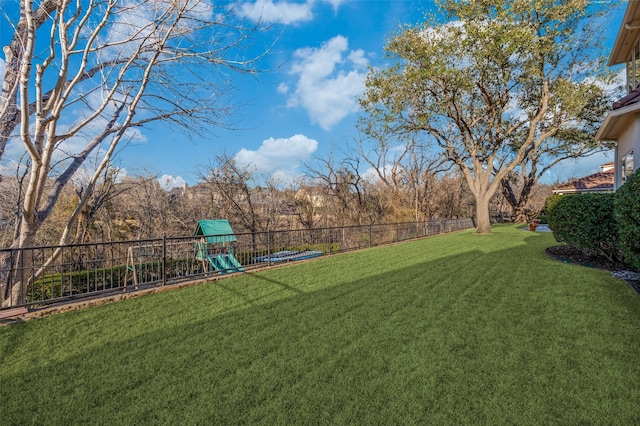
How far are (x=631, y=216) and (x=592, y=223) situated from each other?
240 cm

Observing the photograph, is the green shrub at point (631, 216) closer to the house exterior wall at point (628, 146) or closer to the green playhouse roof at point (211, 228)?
the house exterior wall at point (628, 146)

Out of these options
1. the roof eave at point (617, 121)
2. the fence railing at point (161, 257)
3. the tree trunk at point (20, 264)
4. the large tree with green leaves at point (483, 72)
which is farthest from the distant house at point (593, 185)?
the tree trunk at point (20, 264)

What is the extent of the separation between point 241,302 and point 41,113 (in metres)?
3.94

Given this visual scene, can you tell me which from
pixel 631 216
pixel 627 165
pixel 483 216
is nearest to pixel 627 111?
pixel 627 165

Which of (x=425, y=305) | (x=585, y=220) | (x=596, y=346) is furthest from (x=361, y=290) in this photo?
(x=585, y=220)

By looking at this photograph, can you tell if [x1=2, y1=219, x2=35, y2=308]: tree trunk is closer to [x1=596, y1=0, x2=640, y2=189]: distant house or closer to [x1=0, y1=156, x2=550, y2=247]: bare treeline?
[x1=0, y1=156, x2=550, y2=247]: bare treeline

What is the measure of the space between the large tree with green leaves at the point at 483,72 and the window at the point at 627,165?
5.49 metres

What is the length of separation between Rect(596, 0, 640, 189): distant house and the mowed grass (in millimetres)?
3939

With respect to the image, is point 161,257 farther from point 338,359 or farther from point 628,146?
point 628,146

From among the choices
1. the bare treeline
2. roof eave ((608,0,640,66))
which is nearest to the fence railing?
the bare treeline

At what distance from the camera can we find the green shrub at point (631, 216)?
3788 millimetres

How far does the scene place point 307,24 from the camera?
6840 mm

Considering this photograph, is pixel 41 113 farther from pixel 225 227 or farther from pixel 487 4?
pixel 487 4

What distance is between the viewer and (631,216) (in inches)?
154
